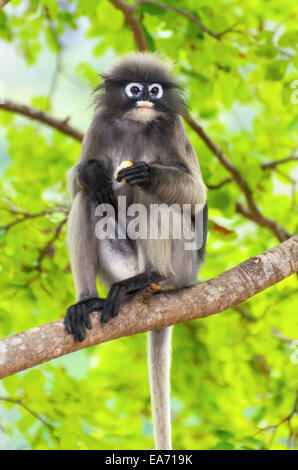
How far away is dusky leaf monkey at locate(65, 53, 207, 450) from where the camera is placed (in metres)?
3.30

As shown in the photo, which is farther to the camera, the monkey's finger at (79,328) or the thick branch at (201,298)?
the thick branch at (201,298)

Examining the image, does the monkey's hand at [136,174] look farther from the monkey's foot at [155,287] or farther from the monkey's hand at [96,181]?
the monkey's foot at [155,287]

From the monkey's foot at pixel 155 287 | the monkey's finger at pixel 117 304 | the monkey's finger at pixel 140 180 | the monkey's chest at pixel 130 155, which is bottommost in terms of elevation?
the monkey's finger at pixel 117 304

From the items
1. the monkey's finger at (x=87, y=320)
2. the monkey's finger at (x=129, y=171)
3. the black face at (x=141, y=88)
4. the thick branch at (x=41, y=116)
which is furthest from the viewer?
the thick branch at (x=41, y=116)

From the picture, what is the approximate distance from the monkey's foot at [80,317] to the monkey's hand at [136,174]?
63 centimetres

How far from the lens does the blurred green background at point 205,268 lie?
3.57m

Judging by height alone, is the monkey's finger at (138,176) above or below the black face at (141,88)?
below

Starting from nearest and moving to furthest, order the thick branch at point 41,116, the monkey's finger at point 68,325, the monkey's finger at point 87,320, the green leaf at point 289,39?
the monkey's finger at point 68,325 → the monkey's finger at point 87,320 → the green leaf at point 289,39 → the thick branch at point 41,116

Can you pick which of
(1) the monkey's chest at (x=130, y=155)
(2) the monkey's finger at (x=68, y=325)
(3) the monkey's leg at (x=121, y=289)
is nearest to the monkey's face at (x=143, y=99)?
(1) the monkey's chest at (x=130, y=155)

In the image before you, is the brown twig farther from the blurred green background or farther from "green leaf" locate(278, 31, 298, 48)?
"green leaf" locate(278, 31, 298, 48)

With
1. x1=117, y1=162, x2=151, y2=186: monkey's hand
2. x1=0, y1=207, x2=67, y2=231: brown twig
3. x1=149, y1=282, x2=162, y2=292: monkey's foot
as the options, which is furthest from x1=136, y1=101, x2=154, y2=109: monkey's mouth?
x1=149, y1=282, x2=162, y2=292: monkey's foot

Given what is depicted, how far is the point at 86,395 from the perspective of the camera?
402 cm

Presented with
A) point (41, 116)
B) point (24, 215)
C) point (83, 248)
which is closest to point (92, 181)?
point (83, 248)
